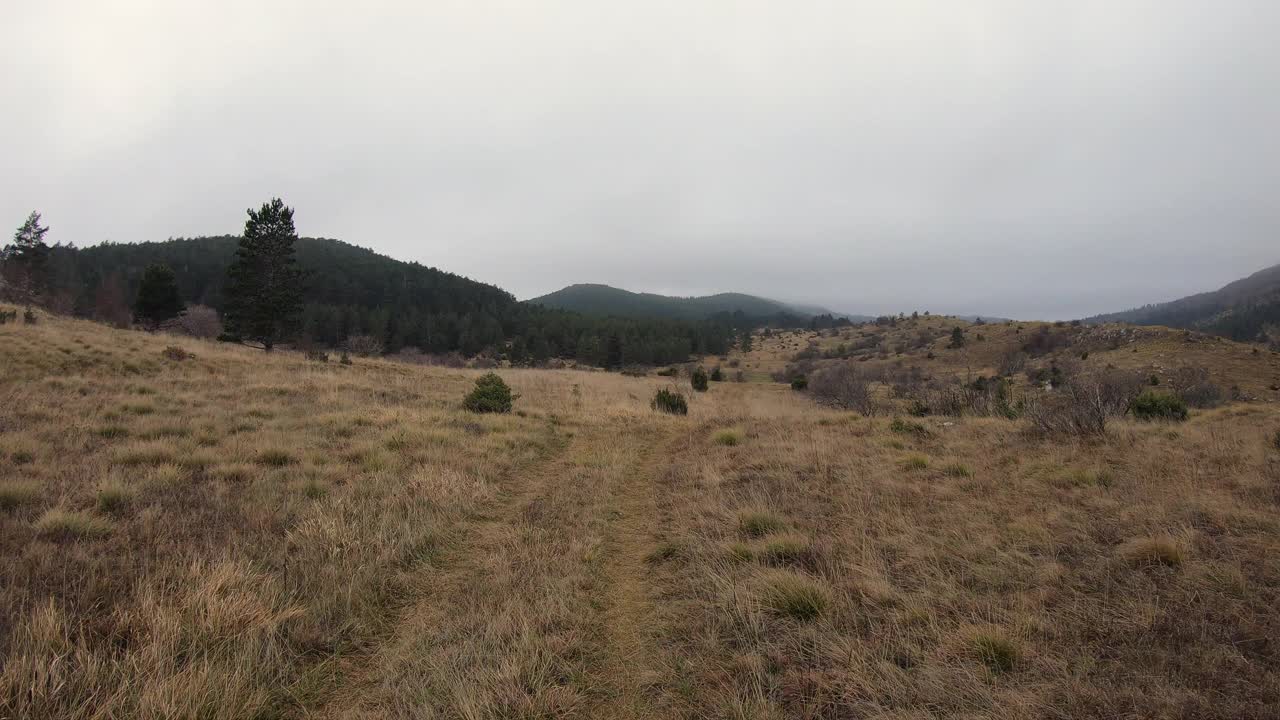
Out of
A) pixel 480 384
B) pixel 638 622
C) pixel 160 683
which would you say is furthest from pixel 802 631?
pixel 480 384

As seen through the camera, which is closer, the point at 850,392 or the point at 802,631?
the point at 802,631

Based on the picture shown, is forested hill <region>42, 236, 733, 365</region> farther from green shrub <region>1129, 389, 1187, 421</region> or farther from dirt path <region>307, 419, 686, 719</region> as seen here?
dirt path <region>307, 419, 686, 719</region>

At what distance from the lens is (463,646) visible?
11.2 feet

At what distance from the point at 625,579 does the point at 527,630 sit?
1389 mm

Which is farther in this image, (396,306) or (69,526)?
(396,306)

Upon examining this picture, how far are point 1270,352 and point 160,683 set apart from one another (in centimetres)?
4581

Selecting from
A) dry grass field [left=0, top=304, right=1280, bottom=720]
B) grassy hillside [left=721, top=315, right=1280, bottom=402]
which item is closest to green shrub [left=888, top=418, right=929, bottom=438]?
dry grass field [left=0, top=304, right=1280, bottom=720]

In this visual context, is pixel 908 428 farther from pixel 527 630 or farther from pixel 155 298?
pixel 155 298

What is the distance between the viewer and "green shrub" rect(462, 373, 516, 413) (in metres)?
13.6

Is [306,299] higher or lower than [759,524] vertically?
higher

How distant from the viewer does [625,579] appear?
4664 millimetres

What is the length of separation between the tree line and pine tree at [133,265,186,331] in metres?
0.08

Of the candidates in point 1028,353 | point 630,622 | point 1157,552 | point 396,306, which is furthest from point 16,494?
point 396,306

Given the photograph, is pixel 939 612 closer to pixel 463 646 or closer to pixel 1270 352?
pixel 463 646
